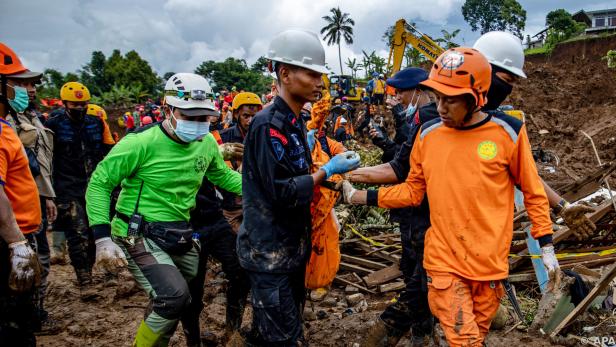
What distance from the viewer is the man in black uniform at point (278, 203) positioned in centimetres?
251

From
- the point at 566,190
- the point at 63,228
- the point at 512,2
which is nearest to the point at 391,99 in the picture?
the point at 566,190

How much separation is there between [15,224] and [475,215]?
2616 mm

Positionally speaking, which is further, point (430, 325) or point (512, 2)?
point (512, 2)

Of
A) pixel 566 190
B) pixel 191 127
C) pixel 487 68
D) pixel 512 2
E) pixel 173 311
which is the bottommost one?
pixel 173 311

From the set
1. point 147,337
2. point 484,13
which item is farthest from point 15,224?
point 484,13

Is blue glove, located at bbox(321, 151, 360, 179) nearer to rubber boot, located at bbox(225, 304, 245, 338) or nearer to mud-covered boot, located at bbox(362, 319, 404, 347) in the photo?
mud-covered boot, located at bbox(362, 319, 404, 347)

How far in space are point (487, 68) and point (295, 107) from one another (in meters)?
1.09

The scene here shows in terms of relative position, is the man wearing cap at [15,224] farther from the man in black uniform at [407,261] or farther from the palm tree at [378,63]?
the palm tree at [378,63]

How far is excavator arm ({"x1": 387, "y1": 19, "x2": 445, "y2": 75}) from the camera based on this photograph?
46.2 feet

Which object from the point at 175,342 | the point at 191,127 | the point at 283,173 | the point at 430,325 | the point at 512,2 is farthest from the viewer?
the point at 512,2

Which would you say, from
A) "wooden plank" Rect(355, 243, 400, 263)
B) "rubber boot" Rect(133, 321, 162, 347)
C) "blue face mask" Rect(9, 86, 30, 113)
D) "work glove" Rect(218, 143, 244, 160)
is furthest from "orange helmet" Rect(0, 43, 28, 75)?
"wooden plank" Rect(355, 243, 400, 263)

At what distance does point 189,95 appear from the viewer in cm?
321

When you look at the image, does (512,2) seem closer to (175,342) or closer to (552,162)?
(552,162)

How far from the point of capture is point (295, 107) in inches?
103
